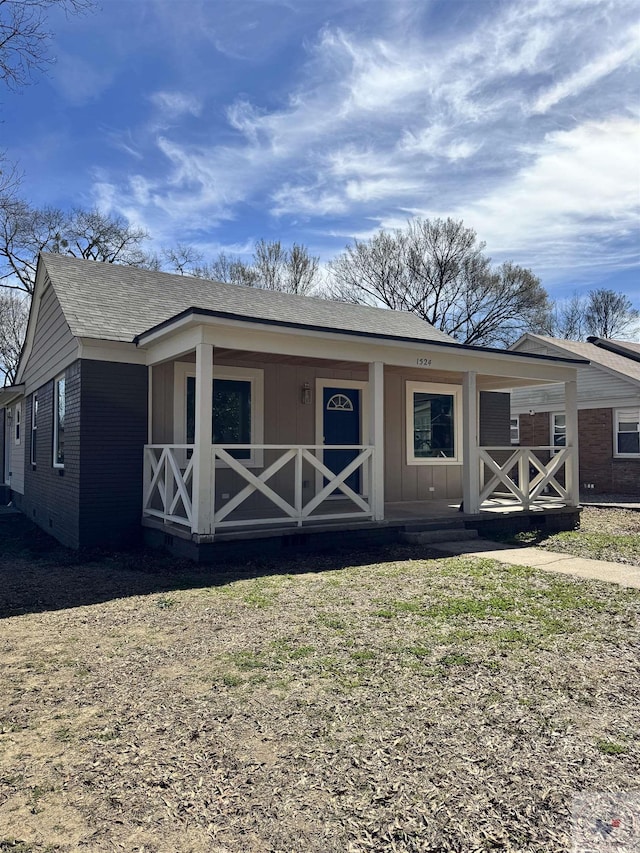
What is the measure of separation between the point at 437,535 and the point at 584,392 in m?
11.6

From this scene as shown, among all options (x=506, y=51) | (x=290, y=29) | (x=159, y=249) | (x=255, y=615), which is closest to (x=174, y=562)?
(x=255, y=615)

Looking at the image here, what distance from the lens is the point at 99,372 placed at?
8.28 m

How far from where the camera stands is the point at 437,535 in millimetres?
8656

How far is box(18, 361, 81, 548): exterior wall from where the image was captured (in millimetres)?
8414

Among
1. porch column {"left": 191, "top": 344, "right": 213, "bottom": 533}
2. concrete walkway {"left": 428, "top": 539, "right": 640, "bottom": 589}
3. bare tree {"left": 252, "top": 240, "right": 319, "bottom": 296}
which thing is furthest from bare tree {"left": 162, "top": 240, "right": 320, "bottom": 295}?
porch column {"left": 191, "top": 344, "right": 213, "bottom": 533}

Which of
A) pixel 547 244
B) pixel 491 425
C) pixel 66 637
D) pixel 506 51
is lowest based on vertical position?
pixel 66 637

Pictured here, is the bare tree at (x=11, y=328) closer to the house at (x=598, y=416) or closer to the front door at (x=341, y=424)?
the house at (x=598, y=416)

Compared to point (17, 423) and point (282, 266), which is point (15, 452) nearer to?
point (17, 423)

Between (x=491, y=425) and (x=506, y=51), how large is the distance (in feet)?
21.9

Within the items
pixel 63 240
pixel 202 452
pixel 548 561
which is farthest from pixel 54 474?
pixel 63 240

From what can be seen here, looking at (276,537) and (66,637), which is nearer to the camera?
(66,637)

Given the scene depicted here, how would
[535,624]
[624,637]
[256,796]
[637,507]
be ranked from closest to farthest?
1. [256,796]
2. [624,637]
3. [535,624]
4. [637,507]

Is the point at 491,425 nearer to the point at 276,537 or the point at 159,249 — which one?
the point at 276,537

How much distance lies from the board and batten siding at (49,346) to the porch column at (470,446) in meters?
5.75
